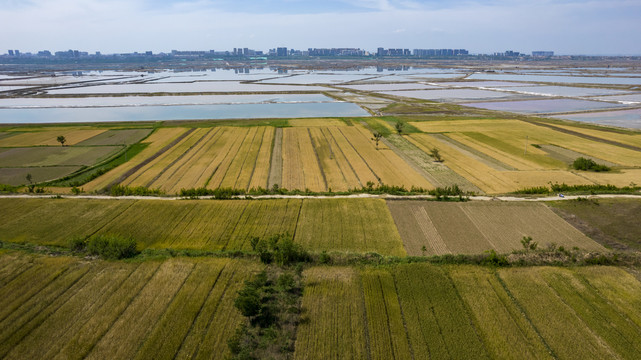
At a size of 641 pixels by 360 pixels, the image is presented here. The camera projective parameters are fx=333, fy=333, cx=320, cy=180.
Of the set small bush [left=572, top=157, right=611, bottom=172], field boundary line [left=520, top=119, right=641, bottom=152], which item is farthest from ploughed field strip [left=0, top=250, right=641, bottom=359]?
field boundary line [left=520, top=119, right=641, bottom=152]

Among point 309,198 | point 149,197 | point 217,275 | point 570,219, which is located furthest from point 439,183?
point 149,197

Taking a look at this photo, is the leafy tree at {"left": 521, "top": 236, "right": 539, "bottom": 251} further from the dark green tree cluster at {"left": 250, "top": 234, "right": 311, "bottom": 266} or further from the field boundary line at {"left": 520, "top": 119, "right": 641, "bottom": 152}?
the field boundary line at {"left": 520, "top": 119, "right": 641, "bottom": 152}

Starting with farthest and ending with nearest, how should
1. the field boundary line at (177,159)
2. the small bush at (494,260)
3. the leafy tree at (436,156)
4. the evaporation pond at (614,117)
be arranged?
the evaporation pond at (614,117) < the leafy tree at (436,156) < the field boundary line at (177,159) < the small bush at (494,260)

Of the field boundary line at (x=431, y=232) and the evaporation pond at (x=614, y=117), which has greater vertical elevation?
the evaporation pond at (x=614, y=117)

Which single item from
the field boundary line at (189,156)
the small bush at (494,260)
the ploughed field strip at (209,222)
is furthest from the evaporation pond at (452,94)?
the small bush at (494,260)

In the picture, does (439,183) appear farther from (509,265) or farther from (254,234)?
(254,234)

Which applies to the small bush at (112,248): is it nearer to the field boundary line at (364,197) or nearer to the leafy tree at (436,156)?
the field boundary line at (364,197)

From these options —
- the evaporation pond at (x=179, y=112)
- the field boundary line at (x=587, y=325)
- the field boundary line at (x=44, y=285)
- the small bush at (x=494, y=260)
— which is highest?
the evaporation pond at (x=179, y=112)

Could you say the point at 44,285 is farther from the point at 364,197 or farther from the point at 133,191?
the point at 364,197
